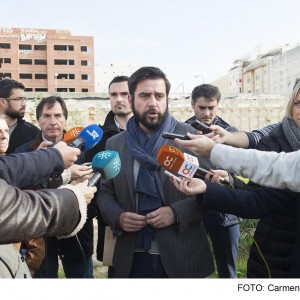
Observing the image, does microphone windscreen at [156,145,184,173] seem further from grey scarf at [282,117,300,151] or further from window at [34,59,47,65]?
window at [34,59,47,65]

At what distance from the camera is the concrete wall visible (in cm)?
1322

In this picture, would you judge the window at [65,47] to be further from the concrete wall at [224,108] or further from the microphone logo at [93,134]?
the microphone logo at [93,134]

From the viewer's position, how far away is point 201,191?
6.72 ft

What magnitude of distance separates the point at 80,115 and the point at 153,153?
442 inches

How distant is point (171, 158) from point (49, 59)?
176ft

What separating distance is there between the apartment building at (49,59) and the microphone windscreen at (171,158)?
51.3m

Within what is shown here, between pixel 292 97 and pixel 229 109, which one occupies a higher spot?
pixel 229 109

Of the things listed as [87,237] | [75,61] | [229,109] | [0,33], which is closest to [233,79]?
[75,61]

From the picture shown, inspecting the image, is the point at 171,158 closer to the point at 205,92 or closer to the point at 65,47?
the point at 205,92

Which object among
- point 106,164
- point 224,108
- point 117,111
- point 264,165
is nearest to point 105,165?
point 106,164

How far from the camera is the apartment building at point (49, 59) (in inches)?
2021

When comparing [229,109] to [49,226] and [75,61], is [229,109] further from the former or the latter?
[75,61]

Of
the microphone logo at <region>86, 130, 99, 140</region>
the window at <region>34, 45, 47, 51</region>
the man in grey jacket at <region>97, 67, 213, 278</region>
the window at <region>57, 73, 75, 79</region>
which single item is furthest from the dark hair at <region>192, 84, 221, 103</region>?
the window at <region>34, 45, 47, 51</region>

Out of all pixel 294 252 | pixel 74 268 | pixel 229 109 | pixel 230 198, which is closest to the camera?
pixel 294 252
